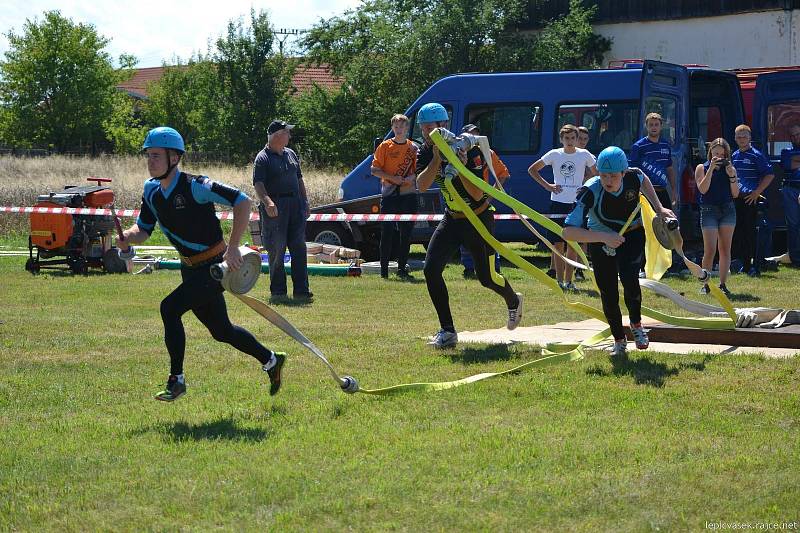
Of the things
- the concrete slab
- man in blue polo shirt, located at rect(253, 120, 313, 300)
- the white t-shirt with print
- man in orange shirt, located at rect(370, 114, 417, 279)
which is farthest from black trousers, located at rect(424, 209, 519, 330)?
man in orange shirt, located at rect(370, 114, 417, 279)

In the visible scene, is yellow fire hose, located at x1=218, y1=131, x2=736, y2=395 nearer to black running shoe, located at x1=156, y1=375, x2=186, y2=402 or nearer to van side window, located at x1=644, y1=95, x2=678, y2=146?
black running shoe, located at x1=156, y1=375, x2=186, y2=402

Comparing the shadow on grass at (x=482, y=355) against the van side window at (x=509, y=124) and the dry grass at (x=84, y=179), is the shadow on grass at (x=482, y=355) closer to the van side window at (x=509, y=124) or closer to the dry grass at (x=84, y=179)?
the van side window at (x=509, y=124)

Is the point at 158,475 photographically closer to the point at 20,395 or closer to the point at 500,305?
the point at 20,395

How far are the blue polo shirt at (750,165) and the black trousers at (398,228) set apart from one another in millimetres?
4289

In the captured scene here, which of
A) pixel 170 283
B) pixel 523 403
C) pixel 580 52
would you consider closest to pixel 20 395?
pixel 523 403

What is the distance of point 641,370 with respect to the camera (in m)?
8.16

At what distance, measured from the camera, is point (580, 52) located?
36219 mm

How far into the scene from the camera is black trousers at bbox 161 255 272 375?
7.09 meters

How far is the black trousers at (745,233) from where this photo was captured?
1530cm

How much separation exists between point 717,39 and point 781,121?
18635 millimetres

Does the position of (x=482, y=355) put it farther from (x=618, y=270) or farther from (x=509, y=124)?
(x=509, y=124)

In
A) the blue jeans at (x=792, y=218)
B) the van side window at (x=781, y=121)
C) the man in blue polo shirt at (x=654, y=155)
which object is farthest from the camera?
the van side window at (x=781, y=121)

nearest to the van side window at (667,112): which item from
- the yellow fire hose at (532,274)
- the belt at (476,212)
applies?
the yellow fire hose at (532,274)

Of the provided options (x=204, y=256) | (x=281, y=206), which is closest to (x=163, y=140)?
(x=204, y=256)
